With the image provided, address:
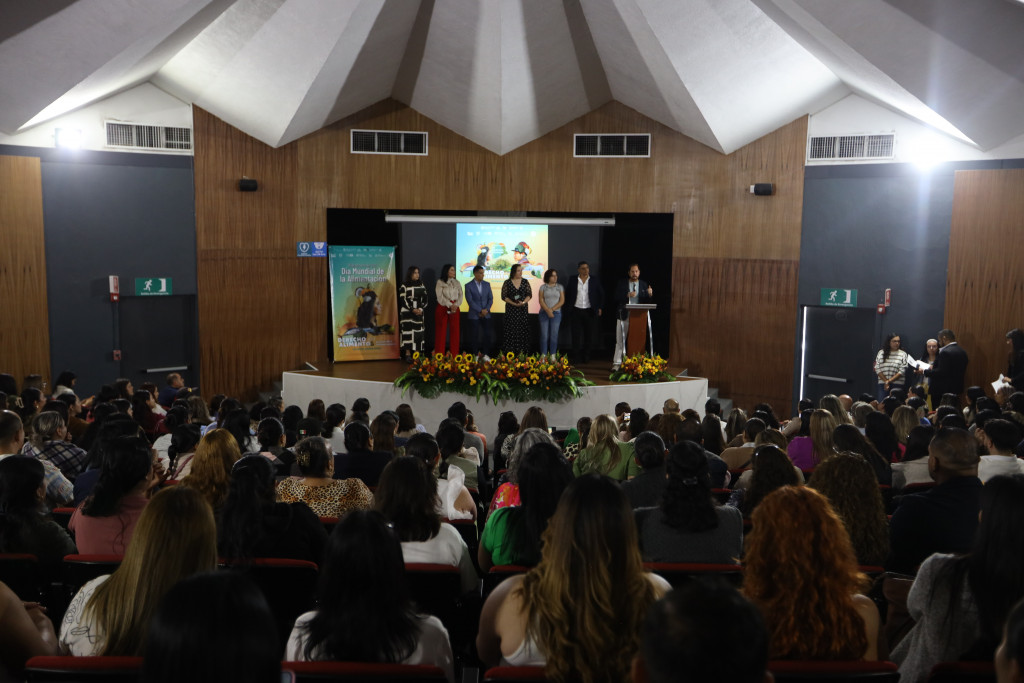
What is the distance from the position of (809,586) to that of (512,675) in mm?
814

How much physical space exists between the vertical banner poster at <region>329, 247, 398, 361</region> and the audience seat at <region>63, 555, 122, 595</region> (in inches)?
346

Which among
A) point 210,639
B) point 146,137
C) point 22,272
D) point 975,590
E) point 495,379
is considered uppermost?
point 146,137

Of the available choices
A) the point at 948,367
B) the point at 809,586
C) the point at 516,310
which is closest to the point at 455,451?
the point at 809,586

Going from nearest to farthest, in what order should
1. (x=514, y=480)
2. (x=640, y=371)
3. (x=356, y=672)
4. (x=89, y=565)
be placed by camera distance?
(x=356, y=672) < (x=89, y=565) < (x=514, y=480) < (x=640, y=371)

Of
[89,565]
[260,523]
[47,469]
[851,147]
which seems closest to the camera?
[89,565]

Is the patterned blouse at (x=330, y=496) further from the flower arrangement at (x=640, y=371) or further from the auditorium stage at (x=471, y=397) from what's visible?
the flower arrangement at (x=640, y=371)

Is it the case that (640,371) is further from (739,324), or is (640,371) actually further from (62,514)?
(62,514)

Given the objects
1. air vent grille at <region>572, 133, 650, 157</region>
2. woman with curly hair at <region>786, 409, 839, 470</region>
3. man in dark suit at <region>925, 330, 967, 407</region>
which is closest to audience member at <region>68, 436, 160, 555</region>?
woman with curly hair at <region>786, 409, 839, 470</region>

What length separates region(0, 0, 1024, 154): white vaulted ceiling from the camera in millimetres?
7238

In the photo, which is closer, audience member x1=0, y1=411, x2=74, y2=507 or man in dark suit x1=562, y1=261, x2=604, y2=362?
audience member x1=0, y1=411, x2=74, y2=507

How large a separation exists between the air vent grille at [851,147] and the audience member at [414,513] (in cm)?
925

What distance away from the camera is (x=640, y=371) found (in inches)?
405

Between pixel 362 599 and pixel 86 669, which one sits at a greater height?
pixel 362 599

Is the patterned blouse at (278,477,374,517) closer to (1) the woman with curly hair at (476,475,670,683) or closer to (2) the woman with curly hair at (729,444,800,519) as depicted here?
(2) the woman with curly hair at (729,444,800,519)
